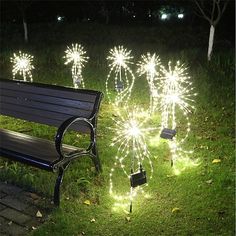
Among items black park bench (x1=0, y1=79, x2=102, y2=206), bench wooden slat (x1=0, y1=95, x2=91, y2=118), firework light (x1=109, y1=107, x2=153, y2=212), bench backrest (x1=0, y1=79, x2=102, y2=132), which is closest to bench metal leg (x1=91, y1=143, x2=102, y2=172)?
black park bench (x1=0, y1=79, x2=102, y2=206)

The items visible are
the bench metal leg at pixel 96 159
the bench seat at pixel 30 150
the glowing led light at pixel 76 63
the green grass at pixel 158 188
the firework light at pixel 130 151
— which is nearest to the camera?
the green grass at pixel 158 188

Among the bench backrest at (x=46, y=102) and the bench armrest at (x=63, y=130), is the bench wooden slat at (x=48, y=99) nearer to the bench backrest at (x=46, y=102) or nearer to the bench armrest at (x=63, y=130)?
the bench backrest at (x=46, y=102)

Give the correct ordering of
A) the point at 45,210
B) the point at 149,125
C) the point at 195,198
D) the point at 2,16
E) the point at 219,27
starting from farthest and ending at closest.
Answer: the point at 2,16
the point at 219,27
the point at 149,125
the point at 195,198
the point at 45,210

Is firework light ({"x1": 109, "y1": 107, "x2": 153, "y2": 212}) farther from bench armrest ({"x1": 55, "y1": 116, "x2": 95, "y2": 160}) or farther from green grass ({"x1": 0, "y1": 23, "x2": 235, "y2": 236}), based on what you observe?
bench armrest ({"x1": 55, "y1": 116, "x2": 95, "y2": 160})

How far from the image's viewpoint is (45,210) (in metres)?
4.09

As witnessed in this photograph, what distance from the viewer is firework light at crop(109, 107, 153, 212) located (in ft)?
13.6

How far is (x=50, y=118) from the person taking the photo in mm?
4910

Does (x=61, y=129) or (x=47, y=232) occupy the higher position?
(x=61, y=129)

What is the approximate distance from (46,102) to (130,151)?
4.72 feet

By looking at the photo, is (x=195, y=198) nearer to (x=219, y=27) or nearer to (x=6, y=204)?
(x=6, y=204)

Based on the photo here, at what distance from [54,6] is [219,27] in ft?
39.9

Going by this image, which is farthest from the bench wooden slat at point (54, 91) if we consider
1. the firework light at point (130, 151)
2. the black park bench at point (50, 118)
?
the firework light at point (130, 151)

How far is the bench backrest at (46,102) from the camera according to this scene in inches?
180

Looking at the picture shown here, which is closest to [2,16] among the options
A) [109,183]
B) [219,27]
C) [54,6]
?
[54,6]
